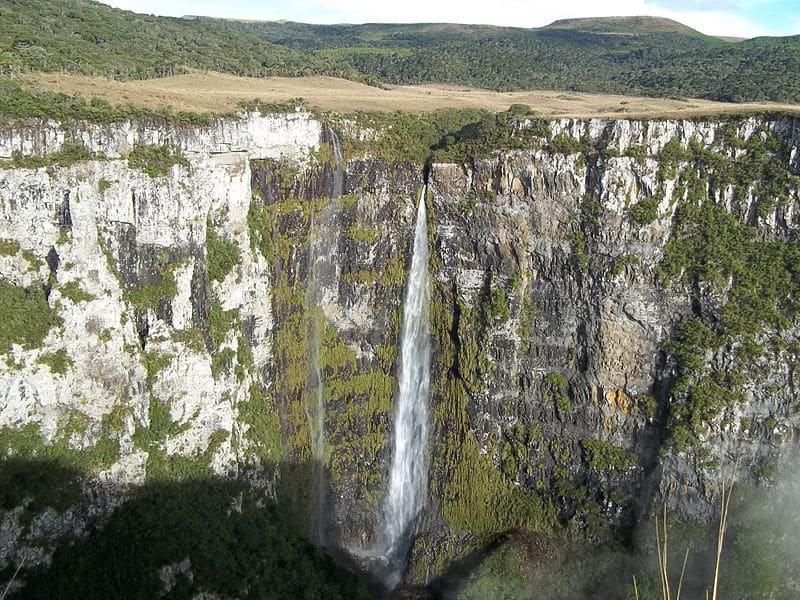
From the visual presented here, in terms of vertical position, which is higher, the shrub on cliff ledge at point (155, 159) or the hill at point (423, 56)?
the hill at point (423, 56)

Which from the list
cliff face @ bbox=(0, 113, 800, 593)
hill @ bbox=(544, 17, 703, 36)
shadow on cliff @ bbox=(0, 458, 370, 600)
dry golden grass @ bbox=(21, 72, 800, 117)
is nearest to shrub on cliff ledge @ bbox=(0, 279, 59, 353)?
cliff face @ bbox=(0, 113, 800, 593)

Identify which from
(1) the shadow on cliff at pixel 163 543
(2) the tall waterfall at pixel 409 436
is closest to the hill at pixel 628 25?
(2) the tall waterfall at pixel 409 436

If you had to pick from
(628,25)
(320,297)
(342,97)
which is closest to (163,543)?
(320,297)

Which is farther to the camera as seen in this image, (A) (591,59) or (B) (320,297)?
(A) (591,59)

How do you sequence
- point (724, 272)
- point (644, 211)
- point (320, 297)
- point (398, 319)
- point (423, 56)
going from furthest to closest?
point (423, 56) → point (398, 319) → point (320, 297) → point (644, 211) → point (724, 272)

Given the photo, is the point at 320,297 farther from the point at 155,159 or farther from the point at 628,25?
the point at 628,25

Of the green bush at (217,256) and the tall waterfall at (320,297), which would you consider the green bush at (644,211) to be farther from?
the green bush at (217,256)
